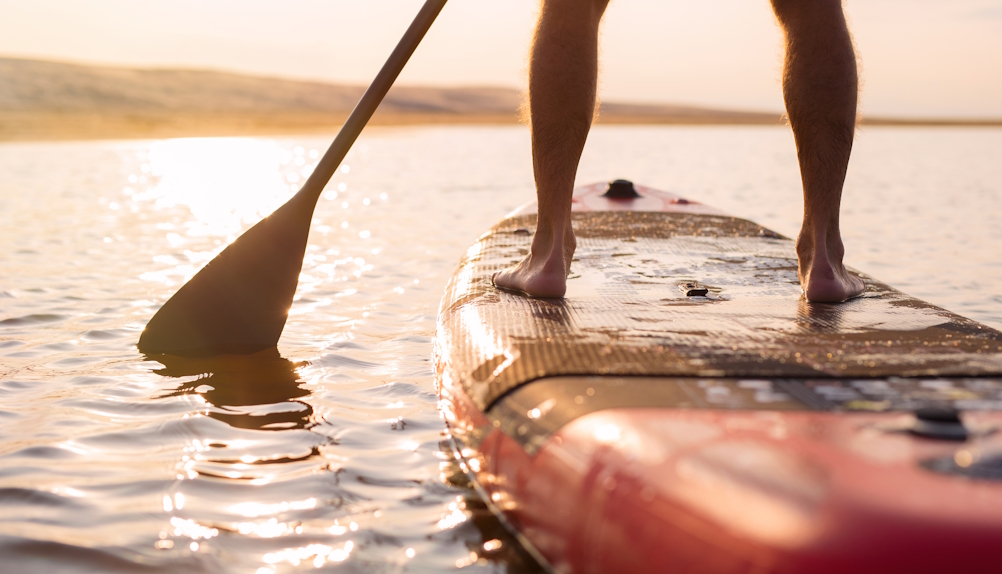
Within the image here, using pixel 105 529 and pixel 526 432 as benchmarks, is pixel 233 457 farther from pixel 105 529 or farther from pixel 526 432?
pixel 526 432

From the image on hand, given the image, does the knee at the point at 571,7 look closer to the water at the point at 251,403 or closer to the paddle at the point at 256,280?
the paddle at the point at 256,280

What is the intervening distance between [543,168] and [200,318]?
1322 mm

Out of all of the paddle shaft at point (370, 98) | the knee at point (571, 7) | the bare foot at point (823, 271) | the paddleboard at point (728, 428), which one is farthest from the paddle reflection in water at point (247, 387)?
the bare foot at point (823, 271)

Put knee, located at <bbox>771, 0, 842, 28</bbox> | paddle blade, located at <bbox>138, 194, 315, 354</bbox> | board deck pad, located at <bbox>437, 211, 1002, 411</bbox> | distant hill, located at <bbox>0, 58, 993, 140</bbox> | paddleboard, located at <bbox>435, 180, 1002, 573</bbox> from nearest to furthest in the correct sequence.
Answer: paddleboard, located at <bbox>435, 180, 1002, 573</bbox> → board deck pad, located at <bbox>437, 211, 1002, 411</bbox> → knee, located at <bbox>771, 0, 842, 28</bbox> → paddle blade, located at <bbox>138, 194, 315, 354</bbox> → distant hill, located at <bbox>0, 58, 993, 140</bbox>

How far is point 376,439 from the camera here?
2.08m

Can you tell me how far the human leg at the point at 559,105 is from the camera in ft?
7.17

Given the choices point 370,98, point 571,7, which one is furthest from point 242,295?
point 571,7

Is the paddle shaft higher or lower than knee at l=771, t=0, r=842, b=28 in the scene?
lower

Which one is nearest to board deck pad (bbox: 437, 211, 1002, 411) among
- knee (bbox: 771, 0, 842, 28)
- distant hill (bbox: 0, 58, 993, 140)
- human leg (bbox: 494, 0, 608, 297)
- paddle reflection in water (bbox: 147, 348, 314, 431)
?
human leg (bbox: 494, 0, 608, 297)

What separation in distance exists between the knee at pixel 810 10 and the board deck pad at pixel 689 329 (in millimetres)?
765

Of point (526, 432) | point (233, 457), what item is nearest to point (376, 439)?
point (233, 457)

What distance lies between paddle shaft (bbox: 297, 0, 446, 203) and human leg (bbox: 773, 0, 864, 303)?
1.18 metres

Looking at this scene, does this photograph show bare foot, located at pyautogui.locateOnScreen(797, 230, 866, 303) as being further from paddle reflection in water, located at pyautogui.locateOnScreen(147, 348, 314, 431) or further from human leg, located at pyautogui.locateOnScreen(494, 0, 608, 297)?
paddle reflection in water, located at pyautogui.locateOnScreen(147, 348, 314, 431)

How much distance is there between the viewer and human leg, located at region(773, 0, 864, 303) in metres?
2.15
